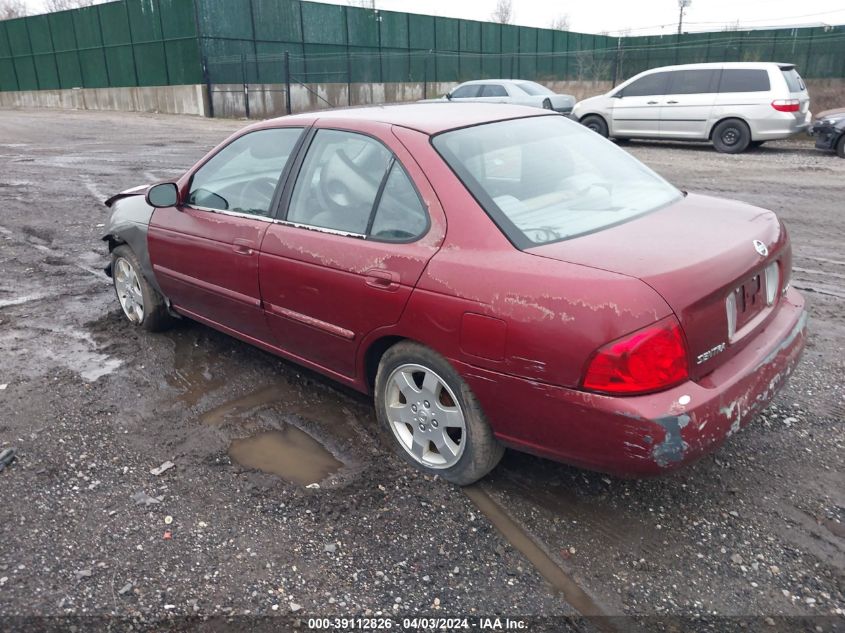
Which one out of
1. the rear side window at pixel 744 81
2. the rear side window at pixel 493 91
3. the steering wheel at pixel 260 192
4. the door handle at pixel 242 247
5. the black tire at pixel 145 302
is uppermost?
the rear side window at pixel 744 81

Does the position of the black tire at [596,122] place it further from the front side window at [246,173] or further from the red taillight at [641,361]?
the red taillight at [641,361]

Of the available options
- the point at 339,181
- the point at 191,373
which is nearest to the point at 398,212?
the point at 339,181

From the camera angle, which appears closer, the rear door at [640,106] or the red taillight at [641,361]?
the red taillight at [641,361]

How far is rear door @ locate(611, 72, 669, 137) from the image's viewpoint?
49.6ft

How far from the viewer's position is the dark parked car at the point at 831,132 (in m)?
13.4

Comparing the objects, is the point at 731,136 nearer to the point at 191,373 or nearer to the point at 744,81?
the point at 744,81

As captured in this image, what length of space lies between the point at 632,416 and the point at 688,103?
14074 millimetres

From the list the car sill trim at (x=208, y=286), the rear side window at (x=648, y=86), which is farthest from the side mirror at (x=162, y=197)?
the rear side window at (x=648, y=86)

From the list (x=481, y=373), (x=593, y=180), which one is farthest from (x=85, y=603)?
(x=593, y=180)

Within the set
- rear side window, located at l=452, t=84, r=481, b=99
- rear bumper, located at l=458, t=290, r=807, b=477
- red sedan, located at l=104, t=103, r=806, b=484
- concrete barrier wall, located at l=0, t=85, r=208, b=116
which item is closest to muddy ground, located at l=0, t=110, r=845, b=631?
red sedan, located at l=104, t=103, r=806, b=484

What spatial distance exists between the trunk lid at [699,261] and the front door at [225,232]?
5.85 feet

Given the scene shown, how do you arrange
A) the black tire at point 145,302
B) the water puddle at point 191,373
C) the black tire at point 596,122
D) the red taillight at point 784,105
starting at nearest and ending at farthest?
the water puddle at point 191,373 < the black tire at point 145,302 < the red taillight at point 784,105 < the black tire at point 596,122

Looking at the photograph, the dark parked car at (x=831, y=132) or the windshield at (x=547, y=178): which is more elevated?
the windshield at (x=547, y=178)

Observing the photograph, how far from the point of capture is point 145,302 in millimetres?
4926
